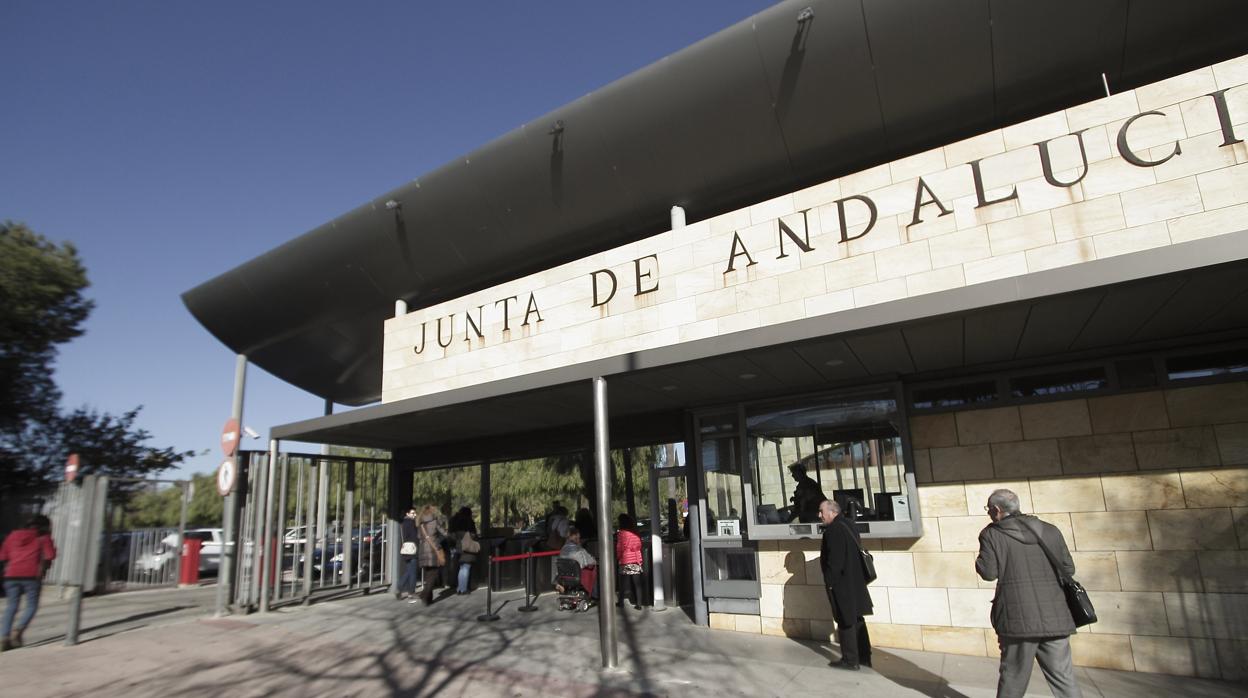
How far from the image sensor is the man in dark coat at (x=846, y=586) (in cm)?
600

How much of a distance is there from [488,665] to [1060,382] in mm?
6351

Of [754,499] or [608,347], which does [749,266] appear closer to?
[608,347]

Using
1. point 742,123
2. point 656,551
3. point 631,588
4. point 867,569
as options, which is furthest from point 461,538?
point 742,123

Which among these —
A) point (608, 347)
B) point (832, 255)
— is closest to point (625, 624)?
point (608, 347)

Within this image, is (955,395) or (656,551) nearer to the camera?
(955,395)

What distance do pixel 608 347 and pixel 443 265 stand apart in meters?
5.48

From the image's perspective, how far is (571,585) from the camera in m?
9.89

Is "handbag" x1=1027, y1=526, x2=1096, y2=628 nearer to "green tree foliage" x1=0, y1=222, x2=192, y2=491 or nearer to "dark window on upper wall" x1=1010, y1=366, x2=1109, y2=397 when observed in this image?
"dark window on upper wall" x1=1010, y1=366, x2=1109, y2=397

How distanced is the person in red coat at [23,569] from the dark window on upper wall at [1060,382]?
11522mm

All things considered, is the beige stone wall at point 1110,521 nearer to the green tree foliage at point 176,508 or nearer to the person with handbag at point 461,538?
the person with handbag at point 461,538

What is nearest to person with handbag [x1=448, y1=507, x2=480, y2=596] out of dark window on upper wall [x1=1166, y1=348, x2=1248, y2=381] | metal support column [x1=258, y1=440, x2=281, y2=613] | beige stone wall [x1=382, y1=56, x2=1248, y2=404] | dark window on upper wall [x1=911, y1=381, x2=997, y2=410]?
metal support column [x1=258, y1=440, x2=281, y2=613]

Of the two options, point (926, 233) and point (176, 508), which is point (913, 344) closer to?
point (926, 233)

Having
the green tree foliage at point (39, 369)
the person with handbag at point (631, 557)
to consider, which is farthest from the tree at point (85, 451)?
the person with handbag at point (631, 557)

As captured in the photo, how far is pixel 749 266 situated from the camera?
6930 millimetres
